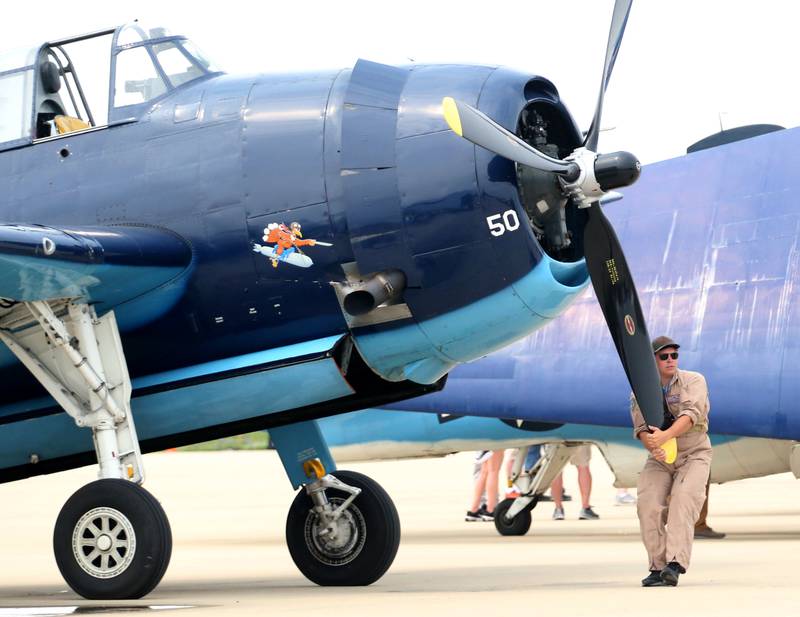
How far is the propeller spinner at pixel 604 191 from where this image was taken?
1136 cm

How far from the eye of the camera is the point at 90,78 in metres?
13.5

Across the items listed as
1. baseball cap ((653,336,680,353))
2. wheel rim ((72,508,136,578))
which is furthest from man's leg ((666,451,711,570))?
wheel rim ((72,508,136,578))

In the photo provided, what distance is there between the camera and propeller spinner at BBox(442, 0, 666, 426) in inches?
447

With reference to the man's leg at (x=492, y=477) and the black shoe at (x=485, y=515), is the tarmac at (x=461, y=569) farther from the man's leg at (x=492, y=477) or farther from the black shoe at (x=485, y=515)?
the man's leg at (x=492, y=477)

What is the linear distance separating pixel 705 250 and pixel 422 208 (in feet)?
28.2

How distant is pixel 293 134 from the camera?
12125 mm

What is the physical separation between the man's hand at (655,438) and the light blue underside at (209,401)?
8.09 feet

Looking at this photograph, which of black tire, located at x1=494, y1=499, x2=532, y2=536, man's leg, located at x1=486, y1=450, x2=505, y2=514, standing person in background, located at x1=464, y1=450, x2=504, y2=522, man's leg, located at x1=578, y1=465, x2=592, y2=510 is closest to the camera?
black tire, located at x1=494, y1=499, x2=532, y2=536


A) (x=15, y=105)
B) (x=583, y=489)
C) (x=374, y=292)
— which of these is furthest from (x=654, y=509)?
(x=583, y=489)

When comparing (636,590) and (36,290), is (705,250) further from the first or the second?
(36,290)

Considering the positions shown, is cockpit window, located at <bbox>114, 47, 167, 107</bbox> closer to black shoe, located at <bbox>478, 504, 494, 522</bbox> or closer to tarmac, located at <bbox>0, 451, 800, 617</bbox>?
tarmac, located at <bbox>0, 451, 800, 617</bbox>

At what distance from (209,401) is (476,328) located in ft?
7.83

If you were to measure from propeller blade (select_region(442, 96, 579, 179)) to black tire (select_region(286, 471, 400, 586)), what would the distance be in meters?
3.66

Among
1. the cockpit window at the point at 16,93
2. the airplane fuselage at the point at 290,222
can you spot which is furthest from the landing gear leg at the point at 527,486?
the cockpit window at the point at 16,93
